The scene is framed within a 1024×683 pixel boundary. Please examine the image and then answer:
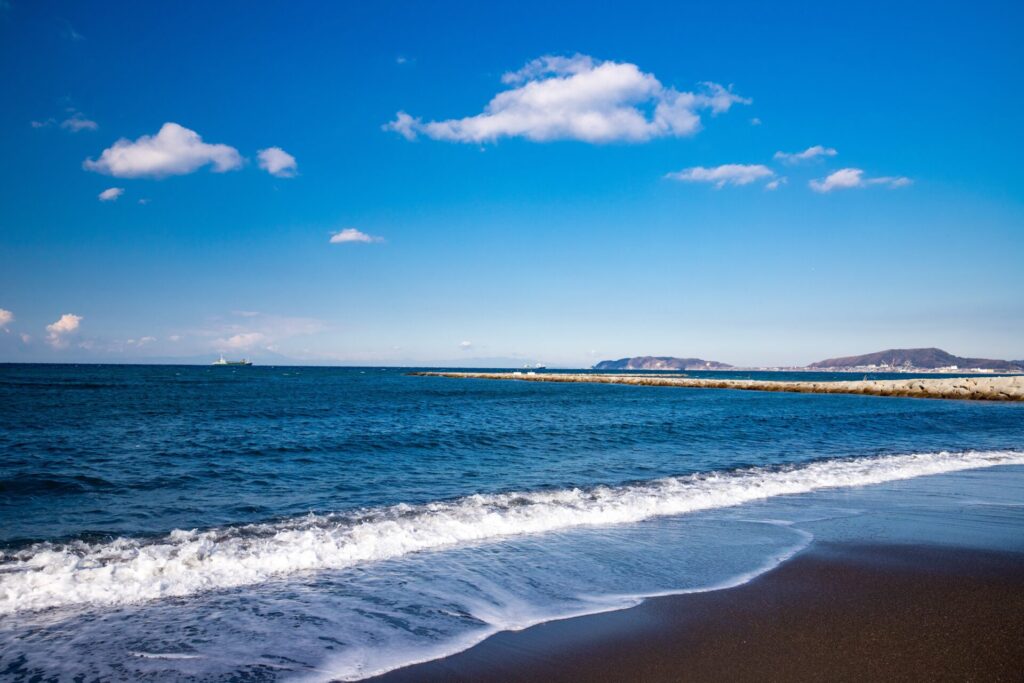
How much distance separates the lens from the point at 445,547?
890 centimetres

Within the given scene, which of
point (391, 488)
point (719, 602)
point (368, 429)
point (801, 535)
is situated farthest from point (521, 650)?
point (368, 429)

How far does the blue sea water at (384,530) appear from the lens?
5.62 metres

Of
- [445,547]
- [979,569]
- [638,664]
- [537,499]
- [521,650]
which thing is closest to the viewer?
[638,664]

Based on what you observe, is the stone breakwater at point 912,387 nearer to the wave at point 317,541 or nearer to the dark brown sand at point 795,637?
the wave at point 317,541

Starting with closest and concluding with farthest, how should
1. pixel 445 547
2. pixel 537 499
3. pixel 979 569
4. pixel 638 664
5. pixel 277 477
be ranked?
Answer: pixel 638 664, pixel 979 569, pixel 445 547, pixel 537 499, pixel 277 477

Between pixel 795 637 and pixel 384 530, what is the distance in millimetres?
6207

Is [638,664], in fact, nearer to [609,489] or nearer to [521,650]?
[521,650]

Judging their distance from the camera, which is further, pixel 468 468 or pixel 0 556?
pixel 468 468

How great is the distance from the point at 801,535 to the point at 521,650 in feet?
20.7

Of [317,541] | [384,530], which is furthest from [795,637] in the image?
[317,541]

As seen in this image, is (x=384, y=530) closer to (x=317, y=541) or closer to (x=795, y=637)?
(x=317, y=541)

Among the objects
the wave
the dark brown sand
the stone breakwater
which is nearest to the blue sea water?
the wave

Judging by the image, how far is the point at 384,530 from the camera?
9.48 meters

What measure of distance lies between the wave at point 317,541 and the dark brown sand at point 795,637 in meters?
3.66
